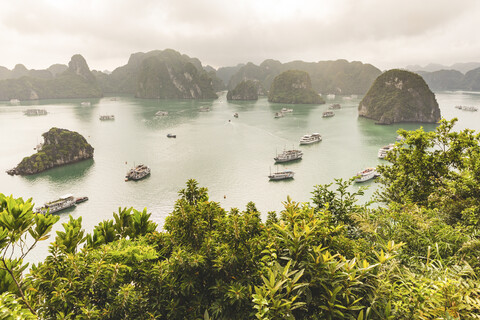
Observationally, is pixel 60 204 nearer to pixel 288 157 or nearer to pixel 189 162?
pixel 189 162

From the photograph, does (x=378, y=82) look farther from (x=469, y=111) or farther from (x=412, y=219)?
(x=412, y=219)

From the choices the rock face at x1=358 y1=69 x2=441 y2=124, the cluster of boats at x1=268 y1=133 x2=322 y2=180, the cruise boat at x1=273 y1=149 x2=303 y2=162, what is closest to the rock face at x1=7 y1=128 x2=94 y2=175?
the cluster of boats at x1=268 y1=133 x2=322 y2=180

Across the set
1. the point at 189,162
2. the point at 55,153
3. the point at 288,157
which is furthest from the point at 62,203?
the point at 288,157

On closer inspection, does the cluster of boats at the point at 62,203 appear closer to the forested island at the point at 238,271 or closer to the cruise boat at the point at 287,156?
the forested island at the point at 238,271

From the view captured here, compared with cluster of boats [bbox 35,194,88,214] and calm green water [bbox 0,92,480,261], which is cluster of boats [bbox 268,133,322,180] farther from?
cluster of boats [bbox 35,194,88,214]

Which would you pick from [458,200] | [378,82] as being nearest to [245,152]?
[458,200]

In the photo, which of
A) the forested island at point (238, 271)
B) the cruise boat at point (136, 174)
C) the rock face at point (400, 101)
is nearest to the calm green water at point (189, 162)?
the cruise boat at point (136, 174)

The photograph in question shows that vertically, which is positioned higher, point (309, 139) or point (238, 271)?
point (238, 271)
